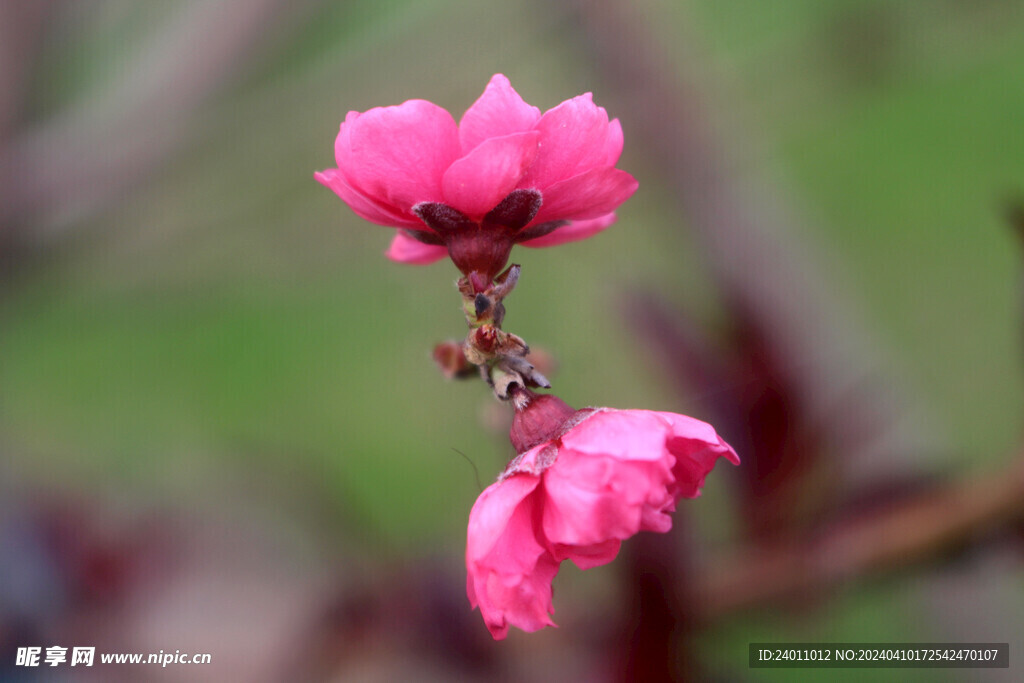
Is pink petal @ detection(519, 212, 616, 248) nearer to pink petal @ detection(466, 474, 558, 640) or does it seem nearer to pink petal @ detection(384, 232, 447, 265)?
pink petal @ detection(384, 232, 447, 265)

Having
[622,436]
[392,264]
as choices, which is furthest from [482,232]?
[392,264]

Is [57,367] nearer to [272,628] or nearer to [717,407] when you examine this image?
[272,628]

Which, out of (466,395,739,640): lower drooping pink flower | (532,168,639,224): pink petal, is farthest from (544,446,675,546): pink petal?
(532,168,639,224): pink petal

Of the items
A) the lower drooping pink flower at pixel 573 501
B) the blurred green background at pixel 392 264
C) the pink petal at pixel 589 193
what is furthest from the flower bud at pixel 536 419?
the blurred green background at pixel 392 264

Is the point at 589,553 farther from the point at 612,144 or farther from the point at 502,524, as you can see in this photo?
the point at 612,144

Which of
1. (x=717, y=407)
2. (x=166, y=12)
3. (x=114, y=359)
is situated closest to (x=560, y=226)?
(x=717, y=407)

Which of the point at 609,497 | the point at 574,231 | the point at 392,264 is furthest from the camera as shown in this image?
the point at 392,264

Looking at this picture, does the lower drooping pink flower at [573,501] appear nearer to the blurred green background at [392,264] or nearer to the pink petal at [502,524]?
the pink petal at [502,524]
